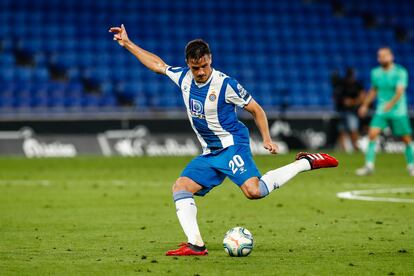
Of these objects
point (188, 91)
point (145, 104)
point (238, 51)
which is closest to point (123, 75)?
point (145, 104)

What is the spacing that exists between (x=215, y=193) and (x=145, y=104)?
1333 cm

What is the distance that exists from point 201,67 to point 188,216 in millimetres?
1301

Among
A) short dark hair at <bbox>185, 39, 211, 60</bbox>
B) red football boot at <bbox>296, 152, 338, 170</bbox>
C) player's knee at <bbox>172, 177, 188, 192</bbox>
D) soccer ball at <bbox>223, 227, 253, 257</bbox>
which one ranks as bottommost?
soccer ball at <bbox>223, 227, 253, 257</bbox>

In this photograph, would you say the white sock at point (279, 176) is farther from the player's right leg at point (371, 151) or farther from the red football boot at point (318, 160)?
the player's right leg at point (371, 151)

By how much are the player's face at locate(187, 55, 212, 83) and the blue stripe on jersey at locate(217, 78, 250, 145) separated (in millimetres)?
228

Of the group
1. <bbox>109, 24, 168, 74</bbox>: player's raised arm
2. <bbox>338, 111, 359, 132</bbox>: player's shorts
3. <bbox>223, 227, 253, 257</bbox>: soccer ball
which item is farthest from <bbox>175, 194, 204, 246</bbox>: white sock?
<bbox>338, 111, 359, 132</bbox>: player's shorts

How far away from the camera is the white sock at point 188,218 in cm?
812

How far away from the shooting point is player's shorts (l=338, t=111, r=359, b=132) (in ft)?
79.7

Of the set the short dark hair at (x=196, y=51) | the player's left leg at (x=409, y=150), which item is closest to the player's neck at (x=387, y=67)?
the player's left leg at (x=409, y=150)

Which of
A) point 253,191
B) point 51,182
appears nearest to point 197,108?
point 253,191

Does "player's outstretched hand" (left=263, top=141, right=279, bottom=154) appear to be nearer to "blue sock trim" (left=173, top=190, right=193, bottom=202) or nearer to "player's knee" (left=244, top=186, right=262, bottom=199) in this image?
"player's knee" (left=244, top=186, right=262, bottom=199)

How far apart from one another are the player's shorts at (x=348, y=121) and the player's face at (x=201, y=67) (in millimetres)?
16305

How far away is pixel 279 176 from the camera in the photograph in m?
8.81

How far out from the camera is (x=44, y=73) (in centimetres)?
2727
